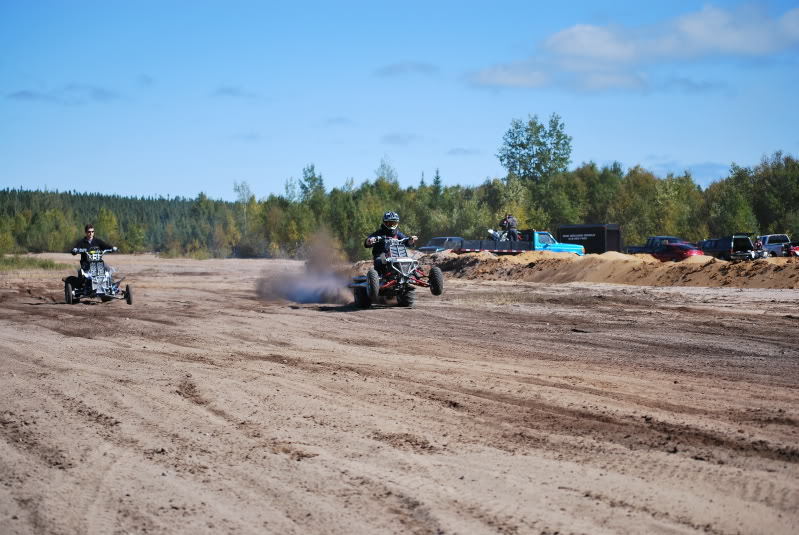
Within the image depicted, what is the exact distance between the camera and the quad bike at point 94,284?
21.3 m

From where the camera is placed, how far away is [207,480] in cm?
524

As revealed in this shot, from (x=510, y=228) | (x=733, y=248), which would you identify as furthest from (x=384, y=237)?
(x=733, y=248)

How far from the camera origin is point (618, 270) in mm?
30938

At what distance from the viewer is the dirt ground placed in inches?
180

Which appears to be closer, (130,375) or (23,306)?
(130,375)

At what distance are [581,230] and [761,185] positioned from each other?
23984mm

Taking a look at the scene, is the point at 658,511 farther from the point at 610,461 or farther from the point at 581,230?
the point at 581,230

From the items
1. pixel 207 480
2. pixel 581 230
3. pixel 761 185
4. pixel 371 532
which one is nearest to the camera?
pixel 371 532

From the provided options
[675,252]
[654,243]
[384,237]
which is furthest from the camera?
[654,243]

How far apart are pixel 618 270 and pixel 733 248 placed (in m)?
11.0

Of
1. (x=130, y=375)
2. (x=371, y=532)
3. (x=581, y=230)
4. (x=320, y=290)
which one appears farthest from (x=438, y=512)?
(x=581, y=230)

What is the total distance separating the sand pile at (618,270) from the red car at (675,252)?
2.60 ft

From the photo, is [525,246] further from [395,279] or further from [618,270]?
[395,279]

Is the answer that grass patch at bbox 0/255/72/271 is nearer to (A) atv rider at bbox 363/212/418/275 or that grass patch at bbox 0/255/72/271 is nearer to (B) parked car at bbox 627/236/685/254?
(B) parked car at bbox 627/236/685/254
